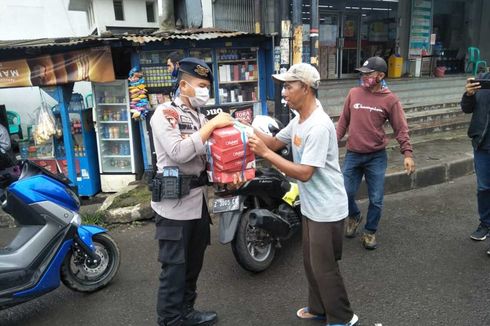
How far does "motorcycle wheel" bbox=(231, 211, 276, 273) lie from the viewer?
11.2 ft

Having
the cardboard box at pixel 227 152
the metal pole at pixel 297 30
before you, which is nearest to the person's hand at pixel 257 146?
the cardboard box at pixel 227 152

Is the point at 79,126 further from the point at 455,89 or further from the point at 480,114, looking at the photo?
the point at 455,89

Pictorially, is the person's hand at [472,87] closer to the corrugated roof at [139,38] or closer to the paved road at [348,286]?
the paved road at [348,286]

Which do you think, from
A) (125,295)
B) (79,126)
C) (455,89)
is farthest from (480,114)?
(455,89)

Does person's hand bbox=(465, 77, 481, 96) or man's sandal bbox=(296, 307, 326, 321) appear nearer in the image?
man's sandal bbox=(296, 307, 326, 321)

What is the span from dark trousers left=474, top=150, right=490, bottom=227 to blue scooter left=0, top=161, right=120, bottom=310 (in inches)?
147

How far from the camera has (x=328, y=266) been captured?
2.52 meters

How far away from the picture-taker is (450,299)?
308cm

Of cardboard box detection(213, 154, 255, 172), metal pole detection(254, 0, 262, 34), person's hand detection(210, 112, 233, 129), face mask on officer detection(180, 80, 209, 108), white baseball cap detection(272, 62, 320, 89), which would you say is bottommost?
cardboard box detection(213, 154, 255, 172)

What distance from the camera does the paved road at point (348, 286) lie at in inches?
117

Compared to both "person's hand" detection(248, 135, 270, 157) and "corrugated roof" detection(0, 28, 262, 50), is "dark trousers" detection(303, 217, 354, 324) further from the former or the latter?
"corrugated roof" detection(0, 28, 262, 50)

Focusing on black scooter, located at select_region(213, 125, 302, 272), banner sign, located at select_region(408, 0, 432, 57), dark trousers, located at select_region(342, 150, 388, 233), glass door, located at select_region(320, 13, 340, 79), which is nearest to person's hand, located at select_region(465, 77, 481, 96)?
dark trousers, located at select_region(342, 150, 388, 233)

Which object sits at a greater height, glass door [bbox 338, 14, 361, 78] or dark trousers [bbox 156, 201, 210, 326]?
glass door [bbox 338, 14, 361, 78]

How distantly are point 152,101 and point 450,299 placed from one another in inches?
197
